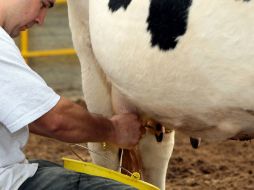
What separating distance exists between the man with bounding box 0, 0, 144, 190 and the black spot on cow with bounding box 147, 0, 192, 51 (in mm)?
266

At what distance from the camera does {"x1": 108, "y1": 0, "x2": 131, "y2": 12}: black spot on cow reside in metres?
1.87

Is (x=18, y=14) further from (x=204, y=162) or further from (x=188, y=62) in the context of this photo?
(x=204, y=162)

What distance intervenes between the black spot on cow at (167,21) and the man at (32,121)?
266 mm

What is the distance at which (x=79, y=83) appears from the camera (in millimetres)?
4777

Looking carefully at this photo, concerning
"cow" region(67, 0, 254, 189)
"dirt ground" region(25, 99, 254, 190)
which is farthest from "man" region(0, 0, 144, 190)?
"dirt ground" region(25, 99, 254, 190)

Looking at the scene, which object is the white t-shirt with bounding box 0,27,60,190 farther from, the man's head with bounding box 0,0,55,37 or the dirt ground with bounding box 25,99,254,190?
the dirt ground with bounding box 25,99,254,190

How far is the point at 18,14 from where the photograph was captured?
1.72 metres

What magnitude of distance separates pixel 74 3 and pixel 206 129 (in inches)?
29.4

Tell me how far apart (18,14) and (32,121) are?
28 centimetres

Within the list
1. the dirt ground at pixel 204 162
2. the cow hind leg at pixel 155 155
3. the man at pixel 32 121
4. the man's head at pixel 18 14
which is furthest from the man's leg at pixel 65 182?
the dirt ground at pixel 204 162

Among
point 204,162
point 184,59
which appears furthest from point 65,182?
point 204,162

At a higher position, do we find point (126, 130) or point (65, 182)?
point (126, 130)

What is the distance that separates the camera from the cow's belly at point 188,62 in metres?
→ 1.61

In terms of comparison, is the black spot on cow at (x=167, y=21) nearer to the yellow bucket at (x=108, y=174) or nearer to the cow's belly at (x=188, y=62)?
the cow's belly at (x=188, y=62)
